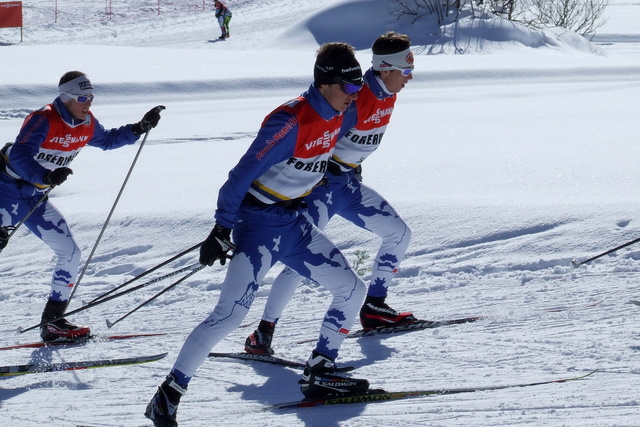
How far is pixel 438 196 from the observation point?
23.6 ft

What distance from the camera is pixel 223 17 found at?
24234 millimetres

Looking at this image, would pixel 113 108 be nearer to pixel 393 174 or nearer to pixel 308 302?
pixel 393 174

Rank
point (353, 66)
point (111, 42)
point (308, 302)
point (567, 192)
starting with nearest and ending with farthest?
point (353, 66), point (308, 302), point (567, 192), point (111, 42)

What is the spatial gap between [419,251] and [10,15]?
1982cm

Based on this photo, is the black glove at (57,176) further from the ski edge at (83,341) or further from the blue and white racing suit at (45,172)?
the ski edge at (83,341)

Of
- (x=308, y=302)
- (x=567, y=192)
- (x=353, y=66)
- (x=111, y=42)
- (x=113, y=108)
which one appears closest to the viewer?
(x=353, y=66)

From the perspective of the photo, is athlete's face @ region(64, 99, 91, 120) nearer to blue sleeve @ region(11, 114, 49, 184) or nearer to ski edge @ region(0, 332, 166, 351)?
blue sleeve @ region(11, 114, 49, 184)

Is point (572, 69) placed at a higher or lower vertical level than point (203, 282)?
lower

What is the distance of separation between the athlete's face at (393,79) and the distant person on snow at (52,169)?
1505mm

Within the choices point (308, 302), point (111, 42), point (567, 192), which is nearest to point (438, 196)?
point (567, 192)

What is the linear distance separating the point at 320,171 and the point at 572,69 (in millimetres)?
12850

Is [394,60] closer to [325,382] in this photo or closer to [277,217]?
[277,217]

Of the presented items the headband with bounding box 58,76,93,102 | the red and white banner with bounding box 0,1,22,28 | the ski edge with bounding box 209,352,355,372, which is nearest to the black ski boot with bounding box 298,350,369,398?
the ski edge with bounding box 209,352,355,372

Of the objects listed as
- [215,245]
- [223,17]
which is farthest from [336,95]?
[223,17]
